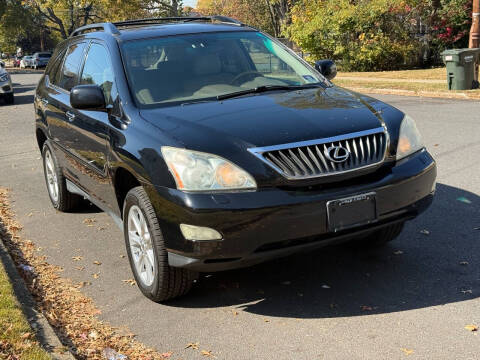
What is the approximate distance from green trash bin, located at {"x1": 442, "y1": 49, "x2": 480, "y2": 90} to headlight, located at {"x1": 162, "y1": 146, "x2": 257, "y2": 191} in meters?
12.7

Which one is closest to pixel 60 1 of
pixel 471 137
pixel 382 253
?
pixel 471 137

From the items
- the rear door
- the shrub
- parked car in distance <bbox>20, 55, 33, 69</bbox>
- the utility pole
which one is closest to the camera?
the rear door

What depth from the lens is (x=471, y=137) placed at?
9.20m

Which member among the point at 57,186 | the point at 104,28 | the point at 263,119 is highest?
the point at 104,28

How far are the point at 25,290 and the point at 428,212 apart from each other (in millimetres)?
3573

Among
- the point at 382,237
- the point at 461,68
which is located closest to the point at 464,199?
the point at 382,237

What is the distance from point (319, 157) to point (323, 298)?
1.03 metres

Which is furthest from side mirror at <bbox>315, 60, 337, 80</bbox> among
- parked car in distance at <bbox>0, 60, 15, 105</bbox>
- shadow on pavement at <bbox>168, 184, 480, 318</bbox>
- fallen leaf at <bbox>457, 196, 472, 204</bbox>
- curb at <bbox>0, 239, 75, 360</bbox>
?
parked car in distance at <bbox>0, 60, 15, 105</bbox>

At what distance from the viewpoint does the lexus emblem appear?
385 centimetres

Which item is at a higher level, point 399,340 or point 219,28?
point 219,28

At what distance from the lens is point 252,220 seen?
3.68 meters

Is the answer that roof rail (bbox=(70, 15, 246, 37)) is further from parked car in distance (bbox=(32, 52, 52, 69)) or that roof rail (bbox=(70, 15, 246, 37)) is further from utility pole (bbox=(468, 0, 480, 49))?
parked car in distance (bbox=(32, 52, 52, 69))

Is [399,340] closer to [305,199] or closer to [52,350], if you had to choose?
[305,199]

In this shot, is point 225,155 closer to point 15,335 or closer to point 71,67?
point 15,335
